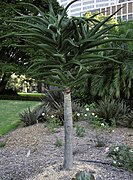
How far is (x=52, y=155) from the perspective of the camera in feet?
14.3

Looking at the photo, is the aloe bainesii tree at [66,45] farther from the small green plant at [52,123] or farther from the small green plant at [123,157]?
the small green plant at [52,123]

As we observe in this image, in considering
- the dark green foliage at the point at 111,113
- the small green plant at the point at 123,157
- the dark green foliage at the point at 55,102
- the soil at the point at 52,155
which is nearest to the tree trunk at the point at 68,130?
the soil at the point at 52,155

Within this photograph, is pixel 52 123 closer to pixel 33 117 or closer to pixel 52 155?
pixel 33 117

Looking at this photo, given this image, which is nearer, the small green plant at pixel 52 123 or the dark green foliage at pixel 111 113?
the small green plant at pixel 52 123

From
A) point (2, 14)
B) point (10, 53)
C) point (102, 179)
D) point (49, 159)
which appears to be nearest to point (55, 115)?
point (49, 159)

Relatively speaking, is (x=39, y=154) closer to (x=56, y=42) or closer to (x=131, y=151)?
(x=131, y=151)

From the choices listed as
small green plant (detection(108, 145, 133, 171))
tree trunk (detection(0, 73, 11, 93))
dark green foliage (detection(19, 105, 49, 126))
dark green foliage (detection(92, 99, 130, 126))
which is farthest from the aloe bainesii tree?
tree trunk (detection(0, 73, 11, 93))

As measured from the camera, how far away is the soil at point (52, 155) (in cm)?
325

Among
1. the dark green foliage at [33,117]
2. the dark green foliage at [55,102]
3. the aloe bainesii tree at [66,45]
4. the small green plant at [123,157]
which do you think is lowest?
the small green plant at [123,157]

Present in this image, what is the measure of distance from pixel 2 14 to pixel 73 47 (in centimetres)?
1405

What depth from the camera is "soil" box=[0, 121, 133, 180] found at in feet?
10.6

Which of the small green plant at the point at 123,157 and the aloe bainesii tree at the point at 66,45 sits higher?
the aloe bainesii tree at the point at 66,45

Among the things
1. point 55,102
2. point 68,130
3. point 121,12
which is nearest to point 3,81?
point 55,102

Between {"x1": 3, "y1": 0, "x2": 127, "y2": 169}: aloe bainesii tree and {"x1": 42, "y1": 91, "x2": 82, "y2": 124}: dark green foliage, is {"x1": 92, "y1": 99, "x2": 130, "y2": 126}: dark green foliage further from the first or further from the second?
{"x1": 3, "y1": 0, "x2": 127, "y2": 169}: aloe bainesii tree
